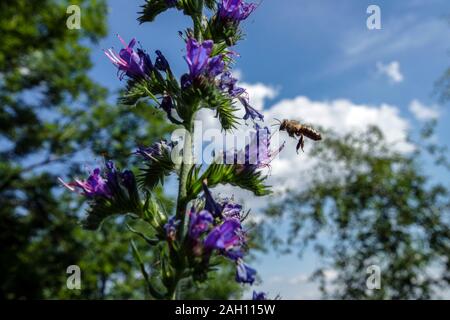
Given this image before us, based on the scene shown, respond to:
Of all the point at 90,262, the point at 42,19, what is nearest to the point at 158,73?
the point at 90,262

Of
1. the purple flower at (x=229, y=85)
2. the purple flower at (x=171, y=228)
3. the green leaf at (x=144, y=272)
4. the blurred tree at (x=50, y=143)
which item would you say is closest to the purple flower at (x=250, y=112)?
the purple flower at (x=229, y=85)

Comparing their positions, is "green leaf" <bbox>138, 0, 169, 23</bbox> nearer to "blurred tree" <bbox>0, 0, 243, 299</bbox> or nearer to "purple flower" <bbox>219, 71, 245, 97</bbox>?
"purple flower" <bbox>219, 71, 245, 97</bbox>

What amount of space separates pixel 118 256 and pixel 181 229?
1519 centimetres

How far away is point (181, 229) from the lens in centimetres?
309

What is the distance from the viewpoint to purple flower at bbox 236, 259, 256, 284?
112 inches

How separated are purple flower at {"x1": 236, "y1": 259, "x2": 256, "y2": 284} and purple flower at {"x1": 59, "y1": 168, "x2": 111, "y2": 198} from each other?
1.08 metres

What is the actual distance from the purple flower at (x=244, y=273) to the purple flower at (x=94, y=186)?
42.3 inches

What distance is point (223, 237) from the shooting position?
2.85 metres

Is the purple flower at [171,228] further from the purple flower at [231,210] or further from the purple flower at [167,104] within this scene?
the purple flower at [167,104]

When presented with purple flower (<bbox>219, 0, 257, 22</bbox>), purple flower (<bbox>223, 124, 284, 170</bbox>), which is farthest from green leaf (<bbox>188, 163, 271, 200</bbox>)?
purple flower (<bbox>219, 0, 257, 22</bbox>)

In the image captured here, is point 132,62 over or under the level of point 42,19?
under

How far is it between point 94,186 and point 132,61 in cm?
102

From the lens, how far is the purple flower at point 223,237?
2.83 meters
